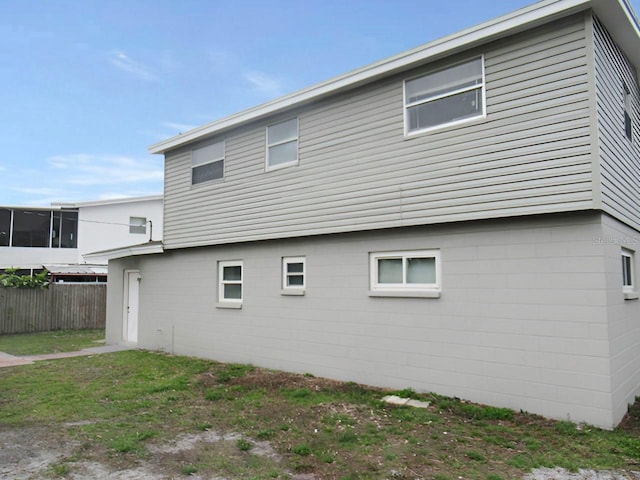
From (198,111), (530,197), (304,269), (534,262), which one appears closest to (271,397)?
(304,269)

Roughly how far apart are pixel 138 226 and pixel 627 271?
2418 centimetres

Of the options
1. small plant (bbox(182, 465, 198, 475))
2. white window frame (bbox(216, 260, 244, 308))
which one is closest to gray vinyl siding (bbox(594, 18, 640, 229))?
small plant (bbox(182, 465, 198, 475))

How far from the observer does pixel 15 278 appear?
17594mm

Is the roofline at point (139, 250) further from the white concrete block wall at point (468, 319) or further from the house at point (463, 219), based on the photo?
the white concrete block wall at point (468, 319)

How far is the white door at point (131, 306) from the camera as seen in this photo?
13.7 metres

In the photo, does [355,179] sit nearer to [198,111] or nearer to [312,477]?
[312,477]

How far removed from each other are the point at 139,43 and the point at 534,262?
14.4 meters

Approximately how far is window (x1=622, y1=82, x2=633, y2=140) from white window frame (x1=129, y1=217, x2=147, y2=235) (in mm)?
24039

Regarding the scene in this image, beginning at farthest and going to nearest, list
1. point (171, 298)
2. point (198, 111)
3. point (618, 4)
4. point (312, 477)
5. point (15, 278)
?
point (198, 111) < point (15, 278) < point (171, 298) < point (618, 4) < point (312, 477)

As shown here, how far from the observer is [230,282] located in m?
10.9

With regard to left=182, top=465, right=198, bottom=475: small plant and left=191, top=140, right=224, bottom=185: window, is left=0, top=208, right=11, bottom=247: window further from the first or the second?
left=182, top=465, right=198, bottom=475: small plant

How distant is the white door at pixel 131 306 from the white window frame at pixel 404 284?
27.9 ft

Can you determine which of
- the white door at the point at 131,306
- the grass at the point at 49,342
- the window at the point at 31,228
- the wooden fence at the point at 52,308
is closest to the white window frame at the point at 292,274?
the white door at the point at 131,306

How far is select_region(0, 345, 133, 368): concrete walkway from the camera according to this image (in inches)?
423
